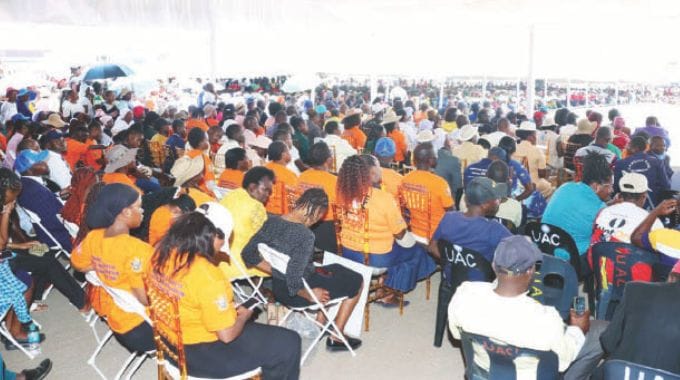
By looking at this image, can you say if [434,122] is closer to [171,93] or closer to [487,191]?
[487,191]

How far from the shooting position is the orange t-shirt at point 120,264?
12.6 ft

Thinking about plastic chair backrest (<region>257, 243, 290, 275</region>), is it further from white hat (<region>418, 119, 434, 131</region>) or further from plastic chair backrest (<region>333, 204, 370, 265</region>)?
white hat (<region>418, 119, 434, 131</region>)

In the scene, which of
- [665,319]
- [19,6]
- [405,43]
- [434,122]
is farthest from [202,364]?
[405,43]

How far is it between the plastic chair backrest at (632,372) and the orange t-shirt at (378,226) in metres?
2.84

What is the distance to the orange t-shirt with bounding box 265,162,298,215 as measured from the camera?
7008mm

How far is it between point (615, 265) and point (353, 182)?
7.26ft

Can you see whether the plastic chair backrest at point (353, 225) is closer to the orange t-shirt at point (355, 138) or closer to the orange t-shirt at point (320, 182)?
the orange t-shirt at point (320, 182)

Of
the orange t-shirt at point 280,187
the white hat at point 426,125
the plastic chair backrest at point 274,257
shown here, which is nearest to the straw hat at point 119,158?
the orange t-shirt at point 280,187

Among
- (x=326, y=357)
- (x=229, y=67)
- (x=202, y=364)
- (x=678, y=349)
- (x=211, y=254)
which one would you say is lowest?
(x=326, y=357)

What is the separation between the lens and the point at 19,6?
8.59 m

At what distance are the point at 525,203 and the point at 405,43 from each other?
8.10 m

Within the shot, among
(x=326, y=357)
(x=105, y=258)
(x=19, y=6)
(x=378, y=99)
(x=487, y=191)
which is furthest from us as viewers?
(x=378, y=99)

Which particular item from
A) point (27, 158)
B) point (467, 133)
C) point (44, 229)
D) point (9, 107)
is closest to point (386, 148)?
point (467, 133)

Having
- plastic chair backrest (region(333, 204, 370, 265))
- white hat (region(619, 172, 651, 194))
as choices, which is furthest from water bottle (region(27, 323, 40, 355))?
white hat (region(619, 172, 651, 194))
